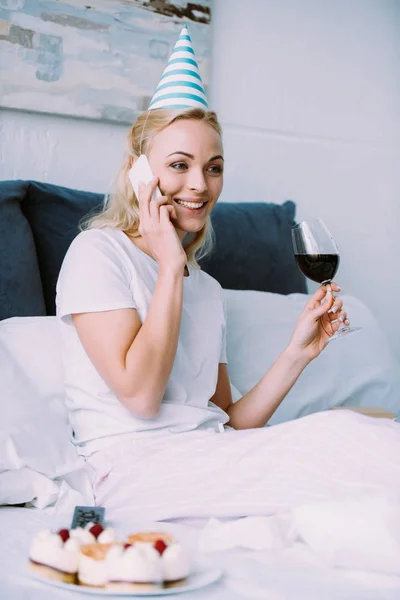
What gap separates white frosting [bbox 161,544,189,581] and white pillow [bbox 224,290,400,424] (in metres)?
1.14

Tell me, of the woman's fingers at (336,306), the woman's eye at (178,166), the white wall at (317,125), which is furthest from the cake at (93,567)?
the white wall at (317,125)

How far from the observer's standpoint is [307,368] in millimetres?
2203

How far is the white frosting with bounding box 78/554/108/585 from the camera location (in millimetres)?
938

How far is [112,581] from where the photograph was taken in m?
0.93

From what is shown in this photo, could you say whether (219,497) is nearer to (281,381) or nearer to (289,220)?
(281,381)

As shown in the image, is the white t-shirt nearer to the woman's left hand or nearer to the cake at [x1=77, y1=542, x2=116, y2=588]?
the woman's left hand

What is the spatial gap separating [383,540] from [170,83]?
3.79 feet

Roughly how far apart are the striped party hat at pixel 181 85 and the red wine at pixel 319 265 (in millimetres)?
422

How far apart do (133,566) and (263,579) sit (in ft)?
0.61

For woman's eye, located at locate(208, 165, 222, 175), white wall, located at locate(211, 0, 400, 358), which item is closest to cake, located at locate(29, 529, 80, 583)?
woman's eye, located at locate(208, 165, 222, 175)

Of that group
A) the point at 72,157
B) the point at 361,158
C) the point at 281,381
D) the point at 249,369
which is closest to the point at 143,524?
the point at 281,381

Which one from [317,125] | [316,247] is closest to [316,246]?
[316,247]

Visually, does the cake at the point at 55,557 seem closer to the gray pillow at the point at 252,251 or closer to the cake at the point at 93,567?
the cake at the point at 93,567

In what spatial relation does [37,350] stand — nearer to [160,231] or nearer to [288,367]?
[160,231]
